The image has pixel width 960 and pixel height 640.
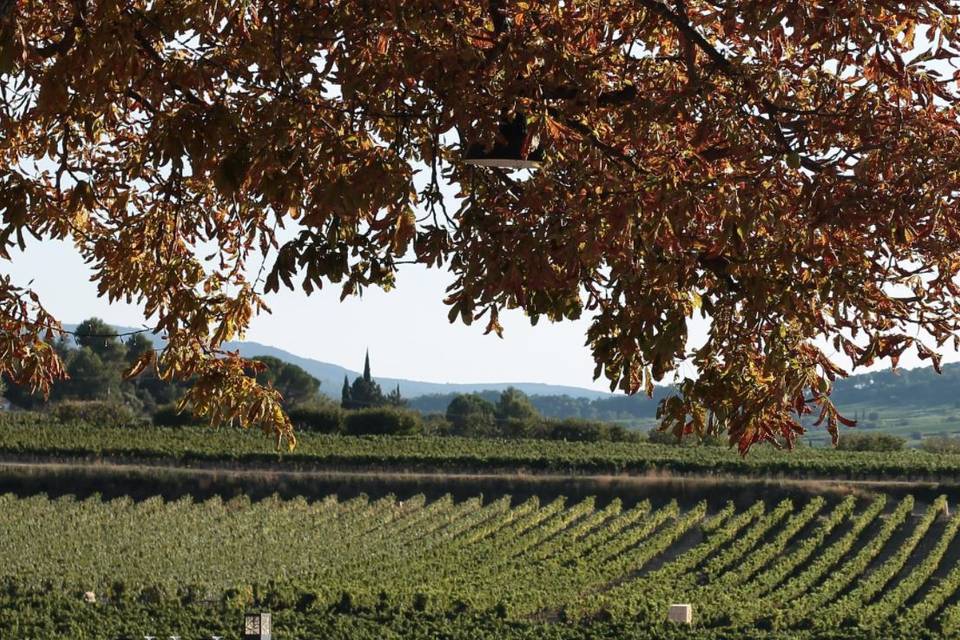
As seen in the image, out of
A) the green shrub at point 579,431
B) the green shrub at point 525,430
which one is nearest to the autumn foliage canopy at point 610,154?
the green shrub at point 579,431

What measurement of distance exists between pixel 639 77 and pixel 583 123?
1.64 ft

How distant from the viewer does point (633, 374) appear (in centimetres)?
606

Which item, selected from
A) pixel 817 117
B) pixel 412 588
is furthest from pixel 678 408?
pixel 412 588

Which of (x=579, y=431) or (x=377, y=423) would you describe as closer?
(x=377, y=423)

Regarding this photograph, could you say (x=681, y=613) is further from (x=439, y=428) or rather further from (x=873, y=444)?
(x=439, y=428)

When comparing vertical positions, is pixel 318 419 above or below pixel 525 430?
above

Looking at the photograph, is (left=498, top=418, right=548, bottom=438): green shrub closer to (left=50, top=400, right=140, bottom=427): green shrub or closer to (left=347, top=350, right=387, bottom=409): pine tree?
(left=50, top=400, right=140, bottom=427): green shrub

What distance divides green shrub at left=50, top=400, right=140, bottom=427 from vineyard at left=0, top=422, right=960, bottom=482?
4681mm

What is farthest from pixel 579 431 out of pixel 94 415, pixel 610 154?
pixel 610 154

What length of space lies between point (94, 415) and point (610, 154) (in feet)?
197

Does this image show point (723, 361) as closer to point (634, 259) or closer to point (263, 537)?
point (634, 259)

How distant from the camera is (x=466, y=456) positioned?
48312 mm

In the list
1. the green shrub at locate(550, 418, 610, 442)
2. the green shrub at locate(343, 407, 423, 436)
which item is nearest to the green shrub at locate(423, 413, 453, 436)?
the green shrub at locate(343, 407, 423, 436)

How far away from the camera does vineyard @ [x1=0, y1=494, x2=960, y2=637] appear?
2427 cm
